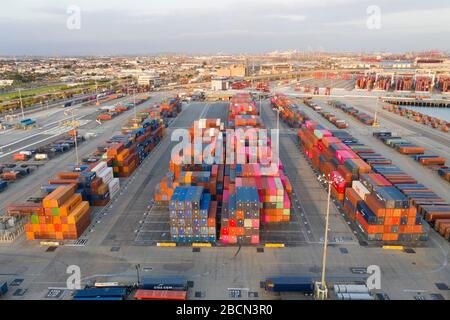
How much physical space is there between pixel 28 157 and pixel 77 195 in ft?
99.3

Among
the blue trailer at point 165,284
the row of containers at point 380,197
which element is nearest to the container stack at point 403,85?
the row of containers at point 380,197

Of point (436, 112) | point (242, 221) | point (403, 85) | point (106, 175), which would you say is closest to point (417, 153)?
point (242, 221)

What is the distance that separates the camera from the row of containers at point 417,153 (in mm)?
49906

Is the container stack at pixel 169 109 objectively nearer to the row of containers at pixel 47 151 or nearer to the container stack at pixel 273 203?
the row of containers at pixel 47 151

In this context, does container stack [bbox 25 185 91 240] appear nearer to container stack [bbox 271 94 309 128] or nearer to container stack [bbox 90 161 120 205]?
container stack [bbox 90 161 120 205]

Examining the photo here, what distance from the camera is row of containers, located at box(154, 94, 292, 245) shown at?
102 feet

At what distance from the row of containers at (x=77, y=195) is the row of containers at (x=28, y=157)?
8730 millimetres

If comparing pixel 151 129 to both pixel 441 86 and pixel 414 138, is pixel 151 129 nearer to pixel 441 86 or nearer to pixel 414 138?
pixel 414 138

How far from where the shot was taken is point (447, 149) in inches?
2474

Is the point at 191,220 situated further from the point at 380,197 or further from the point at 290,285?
the point at 380,197

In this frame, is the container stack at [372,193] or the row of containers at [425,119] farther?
the row of containers at [425,119]

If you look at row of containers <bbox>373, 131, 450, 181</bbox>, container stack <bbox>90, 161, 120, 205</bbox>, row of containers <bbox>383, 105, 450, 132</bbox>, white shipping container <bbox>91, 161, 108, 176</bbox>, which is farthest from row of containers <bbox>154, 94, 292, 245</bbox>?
row of containers <bbox>383, 105, 450, 132</bbox>
